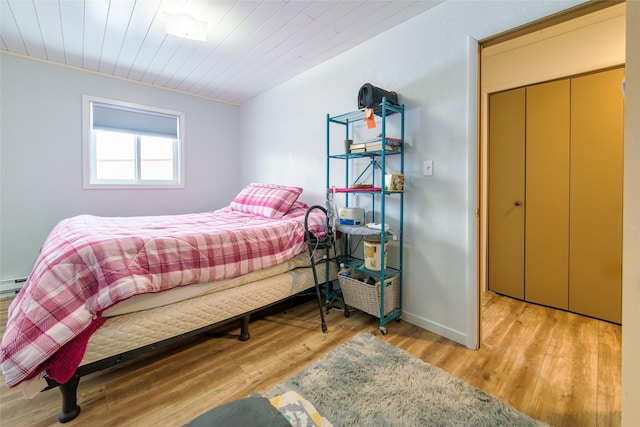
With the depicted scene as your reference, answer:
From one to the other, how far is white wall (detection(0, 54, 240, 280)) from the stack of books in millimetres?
2721

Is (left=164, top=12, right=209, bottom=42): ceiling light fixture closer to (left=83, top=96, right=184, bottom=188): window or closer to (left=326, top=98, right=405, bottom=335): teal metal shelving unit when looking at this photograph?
(left=326, top=98, right=405, bottom=335): teal metal shelving unit

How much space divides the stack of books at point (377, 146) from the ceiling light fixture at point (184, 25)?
4.65 feet

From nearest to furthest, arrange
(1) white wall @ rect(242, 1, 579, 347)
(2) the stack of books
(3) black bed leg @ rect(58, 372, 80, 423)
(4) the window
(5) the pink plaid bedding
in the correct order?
(5) the pink plaid bedding, (3) black bed leg @ rect(58, 372, 80, 423), (1) white wall @ rect(242, 1, 579, 347), (2) the stack of books, (4) the window

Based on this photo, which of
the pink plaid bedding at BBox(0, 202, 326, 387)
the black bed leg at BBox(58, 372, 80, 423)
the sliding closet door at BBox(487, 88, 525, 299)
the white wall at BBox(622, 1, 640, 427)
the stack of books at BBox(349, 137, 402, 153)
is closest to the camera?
the white wall at BBox(622, 1, 640, 427)

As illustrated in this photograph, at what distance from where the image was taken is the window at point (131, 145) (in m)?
3.19

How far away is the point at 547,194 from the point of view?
8.01ft

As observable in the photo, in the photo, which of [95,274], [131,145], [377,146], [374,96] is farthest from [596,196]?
[131,145]

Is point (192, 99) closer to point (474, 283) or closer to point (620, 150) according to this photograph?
point (474, 283)

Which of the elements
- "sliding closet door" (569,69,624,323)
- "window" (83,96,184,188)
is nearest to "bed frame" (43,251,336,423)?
"sliding closet door" (569,69,624,323)

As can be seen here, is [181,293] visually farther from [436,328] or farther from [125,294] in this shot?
[436,328]

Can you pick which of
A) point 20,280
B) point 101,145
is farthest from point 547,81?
point 20,280

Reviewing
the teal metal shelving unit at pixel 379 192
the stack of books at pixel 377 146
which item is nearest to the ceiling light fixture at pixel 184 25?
the teal metal shelving unit at pixel 379 192

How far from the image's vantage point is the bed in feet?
3.93

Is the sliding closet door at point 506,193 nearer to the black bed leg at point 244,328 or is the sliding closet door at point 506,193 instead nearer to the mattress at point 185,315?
the mattress at point 185,315
